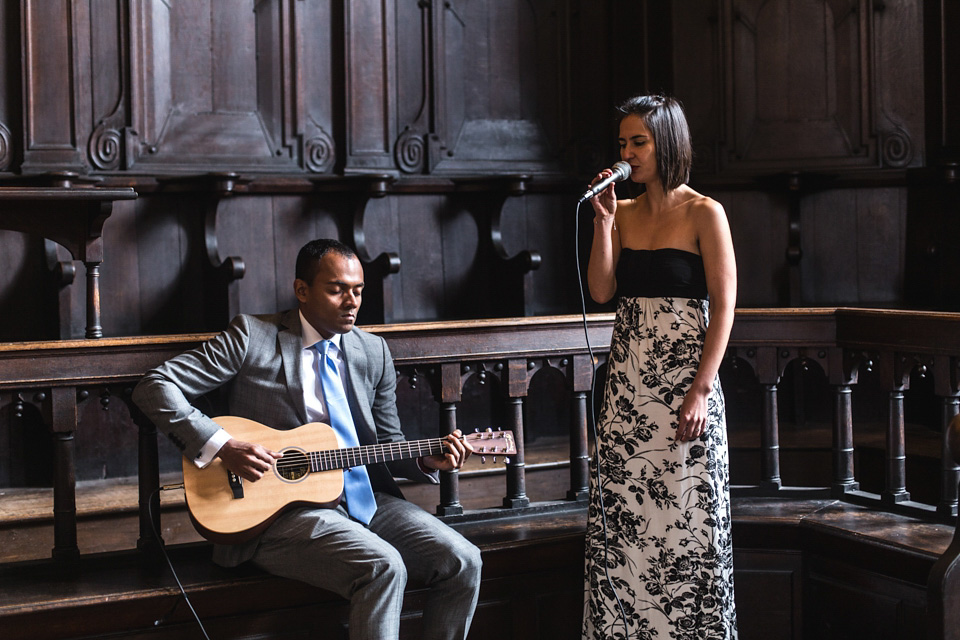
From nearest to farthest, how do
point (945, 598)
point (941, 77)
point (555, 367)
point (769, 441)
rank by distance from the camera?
point (945, 598) → point (555, 367) → point (769, 441) → point (941, 77)

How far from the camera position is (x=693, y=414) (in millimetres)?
2795

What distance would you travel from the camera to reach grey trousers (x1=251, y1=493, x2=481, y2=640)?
2.66 metres

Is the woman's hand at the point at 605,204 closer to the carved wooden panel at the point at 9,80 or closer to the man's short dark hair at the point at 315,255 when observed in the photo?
the man's short dark hair at the point at 315,255

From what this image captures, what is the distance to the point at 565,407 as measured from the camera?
203 inches

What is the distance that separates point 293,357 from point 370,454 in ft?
1.24

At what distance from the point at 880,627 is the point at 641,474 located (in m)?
1.02

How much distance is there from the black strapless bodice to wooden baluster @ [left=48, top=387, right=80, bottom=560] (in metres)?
1.70

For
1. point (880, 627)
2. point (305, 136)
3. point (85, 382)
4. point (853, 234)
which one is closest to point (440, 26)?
point (305, 136)

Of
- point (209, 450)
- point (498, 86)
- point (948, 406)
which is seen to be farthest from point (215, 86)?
point (948, 406)

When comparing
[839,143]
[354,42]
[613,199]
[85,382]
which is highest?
[354,42]

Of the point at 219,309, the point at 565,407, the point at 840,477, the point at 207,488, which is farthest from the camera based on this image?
the point at 565,407

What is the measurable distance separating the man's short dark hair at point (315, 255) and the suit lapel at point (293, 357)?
132mm

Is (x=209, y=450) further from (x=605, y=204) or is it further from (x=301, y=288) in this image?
(x=605, y=204)

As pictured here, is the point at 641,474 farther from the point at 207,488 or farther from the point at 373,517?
the point at 207,488
